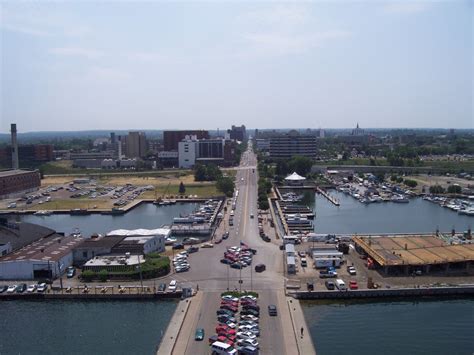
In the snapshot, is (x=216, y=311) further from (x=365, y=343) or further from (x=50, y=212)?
(x=50, y=212)

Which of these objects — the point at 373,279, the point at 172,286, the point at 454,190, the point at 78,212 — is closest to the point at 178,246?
the point at 172,286

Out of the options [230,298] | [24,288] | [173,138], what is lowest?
[24,288]

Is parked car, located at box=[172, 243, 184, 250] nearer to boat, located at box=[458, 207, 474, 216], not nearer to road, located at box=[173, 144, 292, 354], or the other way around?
road, located at box=[173, 144, 292, 354]

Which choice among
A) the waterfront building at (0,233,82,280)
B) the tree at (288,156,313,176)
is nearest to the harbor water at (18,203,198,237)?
the waterfront building at (0,233,82,280)

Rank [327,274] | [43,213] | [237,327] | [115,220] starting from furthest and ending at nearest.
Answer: [43,213] < [115,220] < [327,274] < [237,327]

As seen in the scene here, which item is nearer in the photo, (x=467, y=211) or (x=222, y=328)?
(x=222, y=328)

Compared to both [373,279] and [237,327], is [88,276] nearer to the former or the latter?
[237,327]

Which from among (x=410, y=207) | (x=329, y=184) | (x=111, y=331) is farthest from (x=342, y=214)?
(x=111, y=331)
